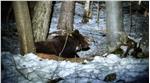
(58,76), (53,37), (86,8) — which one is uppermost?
(86,8)

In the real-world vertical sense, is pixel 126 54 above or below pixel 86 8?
below

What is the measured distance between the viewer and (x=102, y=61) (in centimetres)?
210

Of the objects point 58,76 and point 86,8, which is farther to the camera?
point 86,8

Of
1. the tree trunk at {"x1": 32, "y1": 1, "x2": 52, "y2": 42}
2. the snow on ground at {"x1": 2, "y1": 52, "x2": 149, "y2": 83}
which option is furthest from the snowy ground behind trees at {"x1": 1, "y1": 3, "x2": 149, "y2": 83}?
the tree trunk at {"x1": 32, "y1": 1, "x2": 52, "y2": 42}

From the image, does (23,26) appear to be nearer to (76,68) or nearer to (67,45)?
(67,45)

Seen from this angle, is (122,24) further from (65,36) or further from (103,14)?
(65,36)

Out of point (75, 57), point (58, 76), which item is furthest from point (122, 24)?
point (58, 76)

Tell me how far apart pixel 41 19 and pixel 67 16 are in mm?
211

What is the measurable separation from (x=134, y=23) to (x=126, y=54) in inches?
7.1

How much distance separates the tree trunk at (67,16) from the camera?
218 cm

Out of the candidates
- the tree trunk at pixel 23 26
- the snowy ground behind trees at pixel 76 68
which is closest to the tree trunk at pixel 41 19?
the tree trunk at pixel 23 26

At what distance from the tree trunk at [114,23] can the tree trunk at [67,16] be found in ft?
0.69

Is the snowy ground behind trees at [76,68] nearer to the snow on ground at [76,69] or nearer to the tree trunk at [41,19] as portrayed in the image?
the snow on ground at [76,69]

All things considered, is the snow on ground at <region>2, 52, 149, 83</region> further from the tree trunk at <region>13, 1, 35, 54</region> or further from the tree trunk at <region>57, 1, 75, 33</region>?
the tree trunk at <region>57, 1, 75, 33</region>
